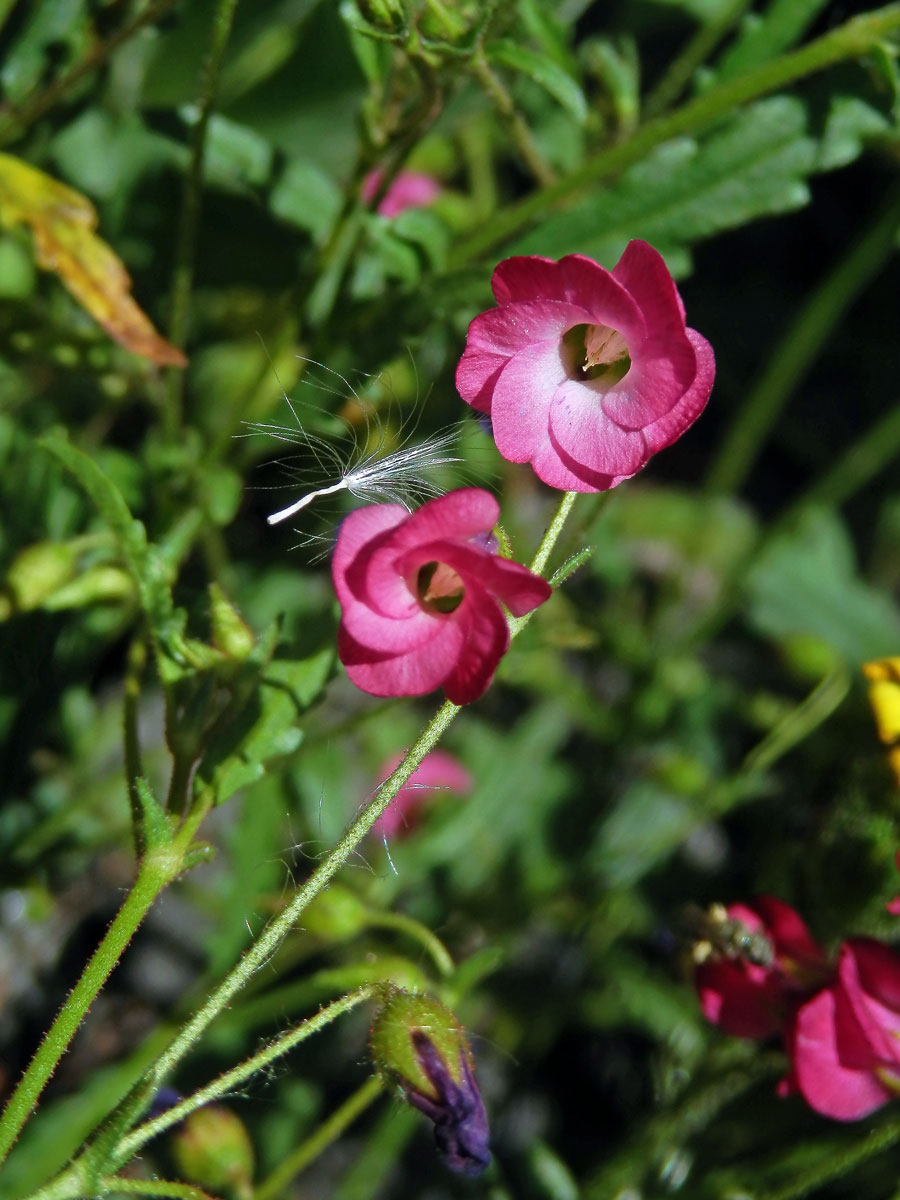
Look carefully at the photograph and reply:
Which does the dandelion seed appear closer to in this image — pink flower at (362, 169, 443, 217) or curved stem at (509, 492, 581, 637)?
curved stem at (509, 492, 581, 637)

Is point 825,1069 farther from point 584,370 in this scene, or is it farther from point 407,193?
point 407,193

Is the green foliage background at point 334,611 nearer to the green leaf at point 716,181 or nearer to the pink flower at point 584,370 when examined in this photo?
the green leaf at point 716,181

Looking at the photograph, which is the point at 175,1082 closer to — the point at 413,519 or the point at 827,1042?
the point at 827,1042

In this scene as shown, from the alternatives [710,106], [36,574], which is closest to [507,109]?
[710,106]

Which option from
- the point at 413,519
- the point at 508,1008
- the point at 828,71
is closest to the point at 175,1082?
the point at 508,1008

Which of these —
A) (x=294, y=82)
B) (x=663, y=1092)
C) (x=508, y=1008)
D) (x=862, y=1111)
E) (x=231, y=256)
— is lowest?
(x=508, y=1008)

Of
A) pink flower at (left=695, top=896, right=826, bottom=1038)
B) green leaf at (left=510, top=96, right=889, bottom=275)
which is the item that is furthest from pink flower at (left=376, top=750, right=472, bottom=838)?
green leaf at (left=510, top=96, right=889, bottom=275)
